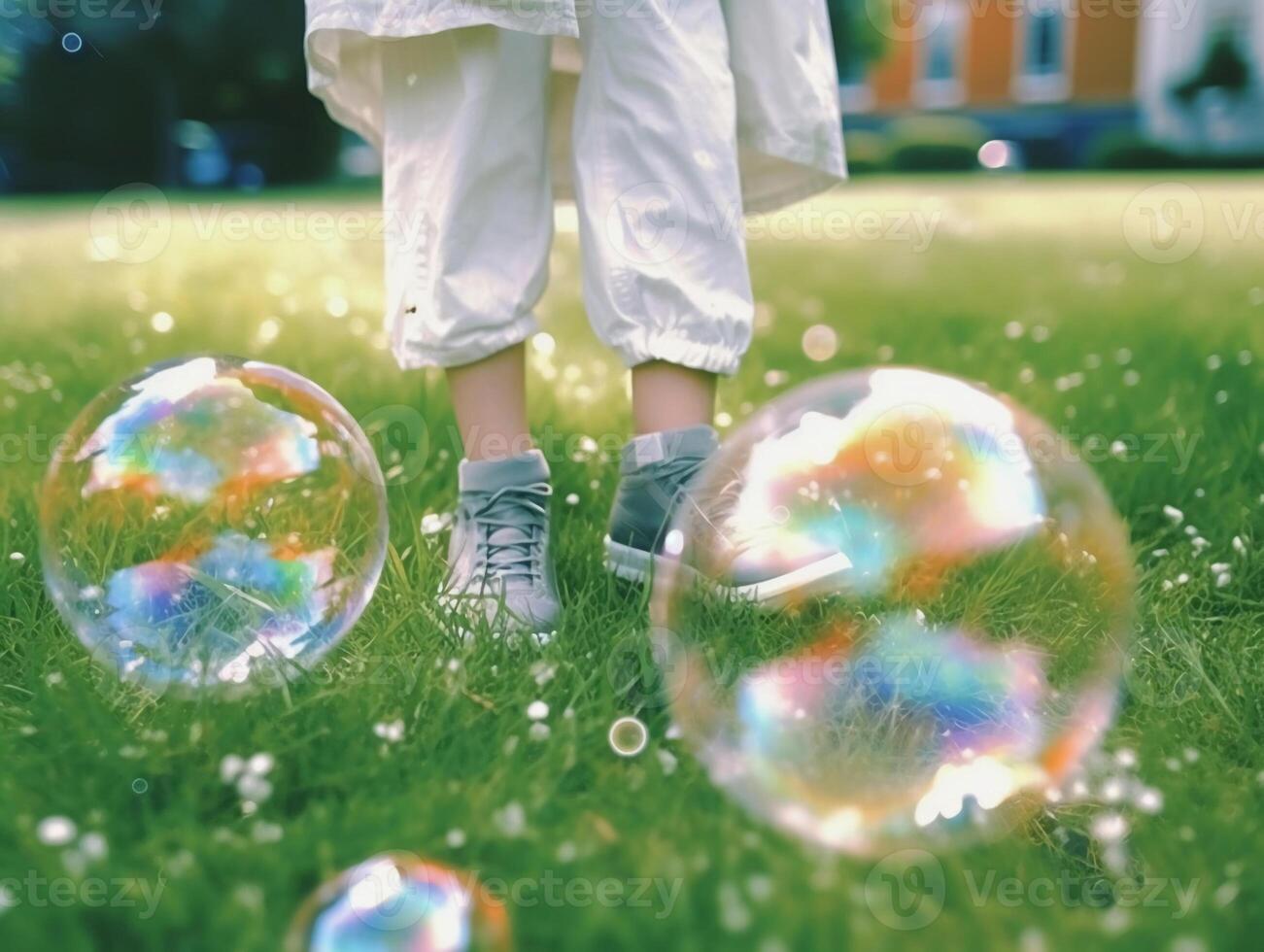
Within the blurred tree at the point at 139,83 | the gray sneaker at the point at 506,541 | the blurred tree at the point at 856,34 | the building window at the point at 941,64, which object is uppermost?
the gray sneaker at the point at 506,541

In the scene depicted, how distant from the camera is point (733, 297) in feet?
7.42

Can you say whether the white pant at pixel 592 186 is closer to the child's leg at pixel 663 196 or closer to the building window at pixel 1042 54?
the child's leg at pixel 663 196

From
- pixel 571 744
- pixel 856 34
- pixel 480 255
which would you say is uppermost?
pixel 480 255

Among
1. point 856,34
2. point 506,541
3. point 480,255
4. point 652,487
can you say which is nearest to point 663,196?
point 480,255

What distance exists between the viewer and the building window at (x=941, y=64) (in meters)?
30.6

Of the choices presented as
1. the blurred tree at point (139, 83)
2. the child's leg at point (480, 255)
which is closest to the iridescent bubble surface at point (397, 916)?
the child's leg at point (480, 255)

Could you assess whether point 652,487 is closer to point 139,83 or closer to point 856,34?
point 139,83

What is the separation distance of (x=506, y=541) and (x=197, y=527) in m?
0.53

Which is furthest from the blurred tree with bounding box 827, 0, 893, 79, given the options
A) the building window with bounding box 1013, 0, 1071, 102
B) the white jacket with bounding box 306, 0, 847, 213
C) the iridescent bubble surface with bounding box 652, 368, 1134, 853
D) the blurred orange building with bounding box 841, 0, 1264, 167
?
the iridescent bubble surface with bounding box 652, 368, 1134, 853

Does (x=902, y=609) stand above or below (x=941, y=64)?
above

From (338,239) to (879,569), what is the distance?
701 cm

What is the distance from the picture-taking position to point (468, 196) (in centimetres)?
222

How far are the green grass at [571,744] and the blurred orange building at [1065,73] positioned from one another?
77.9 ft

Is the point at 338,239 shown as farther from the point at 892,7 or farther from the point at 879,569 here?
the point at 892,7
